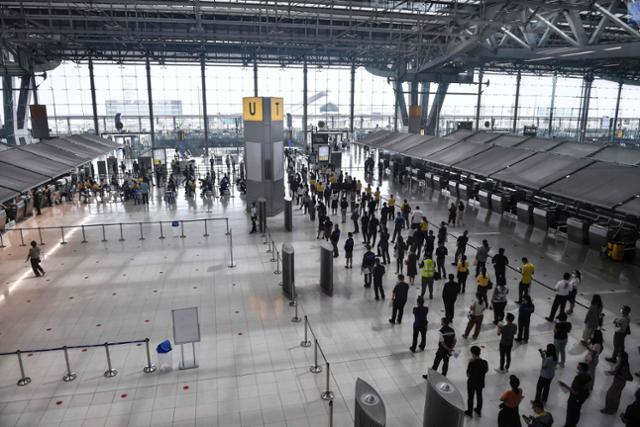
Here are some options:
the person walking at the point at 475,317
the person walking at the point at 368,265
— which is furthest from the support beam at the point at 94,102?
the person walking at the point at 475,317

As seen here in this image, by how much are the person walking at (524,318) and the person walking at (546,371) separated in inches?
68.4

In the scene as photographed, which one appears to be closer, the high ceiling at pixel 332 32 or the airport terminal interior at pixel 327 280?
the airport terminal interior at pixel 327 280

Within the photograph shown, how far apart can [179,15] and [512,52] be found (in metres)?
24.1

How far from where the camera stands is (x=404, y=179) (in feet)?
98.9

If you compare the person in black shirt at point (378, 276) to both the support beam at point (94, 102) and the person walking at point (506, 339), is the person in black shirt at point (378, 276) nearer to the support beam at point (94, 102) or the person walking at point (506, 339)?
the person walking at point (506, 339)

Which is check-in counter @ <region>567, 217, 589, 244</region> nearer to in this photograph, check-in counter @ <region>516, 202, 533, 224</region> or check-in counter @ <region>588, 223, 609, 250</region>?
check-in counter @ <region>588, 223, 609, 250</region>

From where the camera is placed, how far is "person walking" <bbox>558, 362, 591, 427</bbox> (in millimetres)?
5961

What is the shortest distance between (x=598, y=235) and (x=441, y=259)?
6.71 metres

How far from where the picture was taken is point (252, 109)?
19.6 meters

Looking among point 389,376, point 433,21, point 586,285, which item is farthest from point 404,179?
point 389,376

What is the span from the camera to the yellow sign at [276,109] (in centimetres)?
1959

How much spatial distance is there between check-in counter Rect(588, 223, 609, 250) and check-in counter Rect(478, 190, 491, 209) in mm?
6144

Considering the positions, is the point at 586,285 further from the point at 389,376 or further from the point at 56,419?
the point at 56,419

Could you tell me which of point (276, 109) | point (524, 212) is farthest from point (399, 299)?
point (276, 109)
